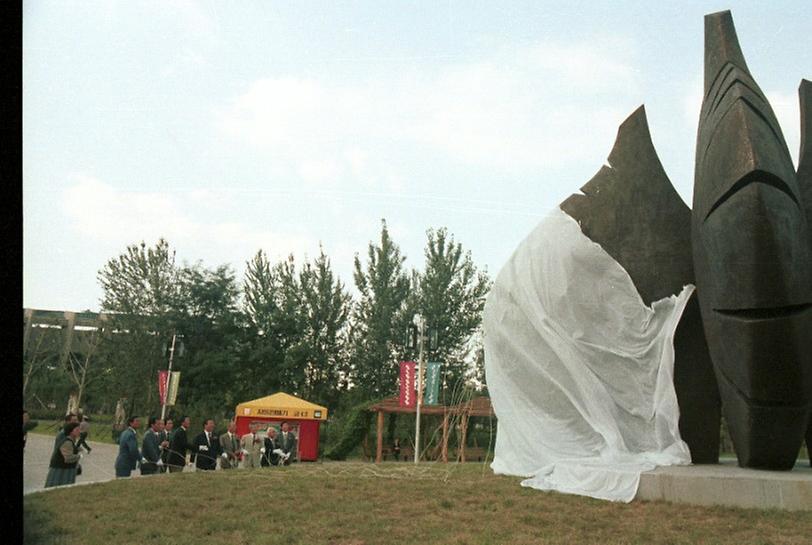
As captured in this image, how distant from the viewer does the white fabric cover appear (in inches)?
381

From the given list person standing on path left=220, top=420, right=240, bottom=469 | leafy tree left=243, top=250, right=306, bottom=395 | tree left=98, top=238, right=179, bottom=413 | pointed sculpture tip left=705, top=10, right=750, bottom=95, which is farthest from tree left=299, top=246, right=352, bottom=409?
pointed sculpture tip left=705, top=10, right=750, bottom=95

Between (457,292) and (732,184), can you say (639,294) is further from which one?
(457,292)

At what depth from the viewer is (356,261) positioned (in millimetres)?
37562

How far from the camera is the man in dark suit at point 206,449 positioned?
509 inches

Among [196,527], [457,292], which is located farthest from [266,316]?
[196,527]

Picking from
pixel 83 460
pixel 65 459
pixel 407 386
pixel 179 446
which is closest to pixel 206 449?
pixel 179 446

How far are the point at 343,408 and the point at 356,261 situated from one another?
8294mm

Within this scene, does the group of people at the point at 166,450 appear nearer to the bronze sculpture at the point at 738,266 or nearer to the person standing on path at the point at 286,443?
the person standing on path at the point at 286,443

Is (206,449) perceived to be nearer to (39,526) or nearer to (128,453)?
(128,453)

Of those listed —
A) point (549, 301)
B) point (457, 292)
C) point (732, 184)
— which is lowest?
point (549, 301)

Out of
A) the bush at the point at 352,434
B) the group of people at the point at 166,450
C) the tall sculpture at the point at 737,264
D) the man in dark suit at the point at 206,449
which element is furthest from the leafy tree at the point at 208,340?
the tall sculpture at the point at 737,264

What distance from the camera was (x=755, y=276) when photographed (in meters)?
8.05

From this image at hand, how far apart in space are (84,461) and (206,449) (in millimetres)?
6479

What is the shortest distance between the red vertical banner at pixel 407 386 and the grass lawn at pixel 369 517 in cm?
1204
